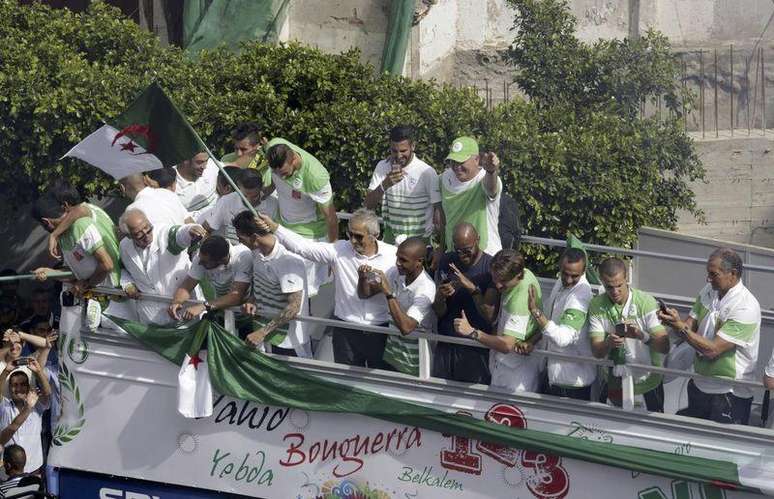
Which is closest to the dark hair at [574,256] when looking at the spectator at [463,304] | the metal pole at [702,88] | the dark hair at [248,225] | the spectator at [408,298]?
the spectator at [463,304]

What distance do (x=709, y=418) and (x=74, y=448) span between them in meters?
4.30

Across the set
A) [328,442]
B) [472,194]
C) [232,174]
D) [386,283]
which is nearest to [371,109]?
[232,174]

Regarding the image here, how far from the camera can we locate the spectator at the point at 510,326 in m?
8.91

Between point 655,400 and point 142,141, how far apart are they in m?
3.81

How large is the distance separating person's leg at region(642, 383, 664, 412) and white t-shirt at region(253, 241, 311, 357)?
229cm

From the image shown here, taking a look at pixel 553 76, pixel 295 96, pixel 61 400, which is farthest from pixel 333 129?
pixel 61 400

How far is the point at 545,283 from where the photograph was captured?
35.9ft

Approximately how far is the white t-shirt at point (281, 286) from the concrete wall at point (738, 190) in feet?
26.2

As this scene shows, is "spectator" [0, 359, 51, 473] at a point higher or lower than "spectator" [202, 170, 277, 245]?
lower

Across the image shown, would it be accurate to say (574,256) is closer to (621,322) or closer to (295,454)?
(621,322)

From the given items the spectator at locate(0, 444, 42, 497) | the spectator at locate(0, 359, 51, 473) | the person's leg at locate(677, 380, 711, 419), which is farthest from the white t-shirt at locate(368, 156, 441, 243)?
the spectator at locate(0, 444, 42, 497)

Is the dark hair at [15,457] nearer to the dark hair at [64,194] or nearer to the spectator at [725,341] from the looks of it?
the dark hair at [64,194]

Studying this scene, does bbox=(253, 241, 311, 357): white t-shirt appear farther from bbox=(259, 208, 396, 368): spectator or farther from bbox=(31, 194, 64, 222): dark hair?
bbox=(31, 194, 64, 222): dark hair

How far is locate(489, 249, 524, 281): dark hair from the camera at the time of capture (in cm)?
888
